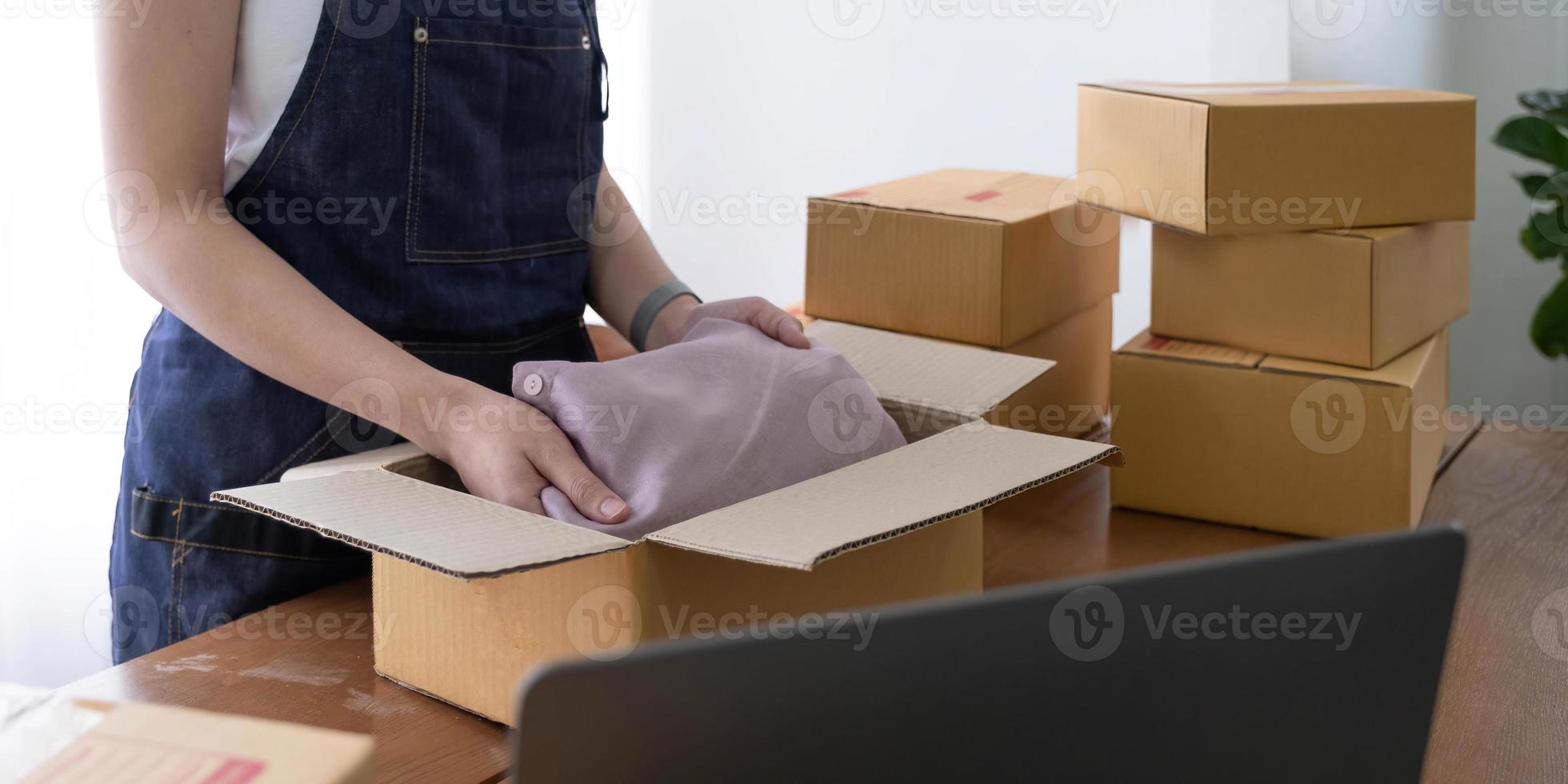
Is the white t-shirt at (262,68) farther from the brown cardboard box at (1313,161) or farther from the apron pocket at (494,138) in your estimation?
the brown cardboard box at (1313,161)

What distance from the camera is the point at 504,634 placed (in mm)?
749

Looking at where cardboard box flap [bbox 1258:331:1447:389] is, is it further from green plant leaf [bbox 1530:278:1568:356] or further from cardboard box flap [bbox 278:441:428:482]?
green plant leaf [bbox 1530:278:1568:356]

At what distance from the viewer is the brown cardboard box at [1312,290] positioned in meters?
1.17

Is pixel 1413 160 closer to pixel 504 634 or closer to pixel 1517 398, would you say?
pixel 504 634

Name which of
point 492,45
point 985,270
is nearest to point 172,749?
point 492,45

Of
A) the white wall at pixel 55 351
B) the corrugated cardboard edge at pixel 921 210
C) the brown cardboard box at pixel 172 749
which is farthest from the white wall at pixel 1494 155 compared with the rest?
the brown cardboard box at pixel 172 749

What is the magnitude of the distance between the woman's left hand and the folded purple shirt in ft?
0.22

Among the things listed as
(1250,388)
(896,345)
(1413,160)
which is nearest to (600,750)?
(896,345)

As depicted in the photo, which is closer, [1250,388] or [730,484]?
[730,484]

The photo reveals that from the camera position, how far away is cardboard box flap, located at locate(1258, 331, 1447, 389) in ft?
3.79

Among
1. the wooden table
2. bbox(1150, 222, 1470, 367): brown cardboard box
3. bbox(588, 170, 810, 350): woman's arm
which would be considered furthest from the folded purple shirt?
bbox(1150, 222, 1470, 367): brown cardboard box

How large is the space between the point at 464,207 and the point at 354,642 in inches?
14.8

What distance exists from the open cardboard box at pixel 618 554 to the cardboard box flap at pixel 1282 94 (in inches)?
19.6

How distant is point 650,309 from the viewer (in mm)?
1222
